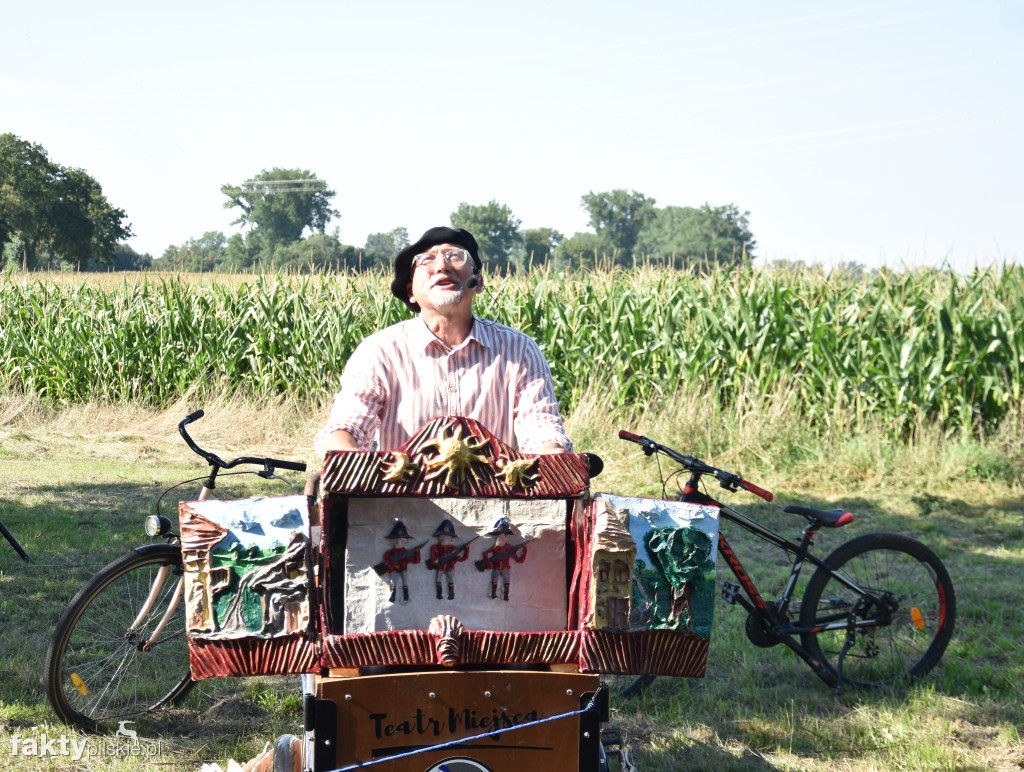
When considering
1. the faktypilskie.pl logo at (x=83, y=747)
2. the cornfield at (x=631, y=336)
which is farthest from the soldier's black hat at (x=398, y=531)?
the cornfield at (x=631, y=336)

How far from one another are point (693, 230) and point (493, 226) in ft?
76.6

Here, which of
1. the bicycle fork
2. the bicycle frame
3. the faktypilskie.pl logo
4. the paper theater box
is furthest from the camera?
the bicycle frame

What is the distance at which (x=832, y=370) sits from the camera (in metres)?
8.71

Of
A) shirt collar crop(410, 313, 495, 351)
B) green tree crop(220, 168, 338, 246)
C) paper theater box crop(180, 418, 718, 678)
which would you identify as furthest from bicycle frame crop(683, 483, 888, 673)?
green tree crop(220, 168, 338, 246)

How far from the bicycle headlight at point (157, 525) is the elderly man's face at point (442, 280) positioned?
1.43 meters

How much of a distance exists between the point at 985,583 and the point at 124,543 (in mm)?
5892

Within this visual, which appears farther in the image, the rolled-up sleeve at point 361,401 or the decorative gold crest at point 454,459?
the rolled-up sleeve at point 361,401

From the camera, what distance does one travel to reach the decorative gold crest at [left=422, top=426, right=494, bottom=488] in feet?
6.66

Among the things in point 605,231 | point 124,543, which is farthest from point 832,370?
point 605,231

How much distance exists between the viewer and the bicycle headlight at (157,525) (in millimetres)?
3385

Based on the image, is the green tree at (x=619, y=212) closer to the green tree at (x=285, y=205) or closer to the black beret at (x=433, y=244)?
the green tree at (x=285, y=205)

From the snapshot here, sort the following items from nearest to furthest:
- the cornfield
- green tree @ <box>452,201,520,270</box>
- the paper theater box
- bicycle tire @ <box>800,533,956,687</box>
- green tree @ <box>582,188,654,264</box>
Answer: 1. the paper theater box
2. bicycle tire @ <box>800,533,956,687</box>
3. the cornfield
4. green tree @ <box>452,201,520,270</box>
5. green tree @ <box>582,188,654,264</box>

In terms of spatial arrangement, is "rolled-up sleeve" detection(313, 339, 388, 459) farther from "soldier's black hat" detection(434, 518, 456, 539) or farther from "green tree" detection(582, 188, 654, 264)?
"green tree" detection(582, 188, 654, 264)

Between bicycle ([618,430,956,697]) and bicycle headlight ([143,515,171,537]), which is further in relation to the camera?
bicycle ([618,430,956,697])
